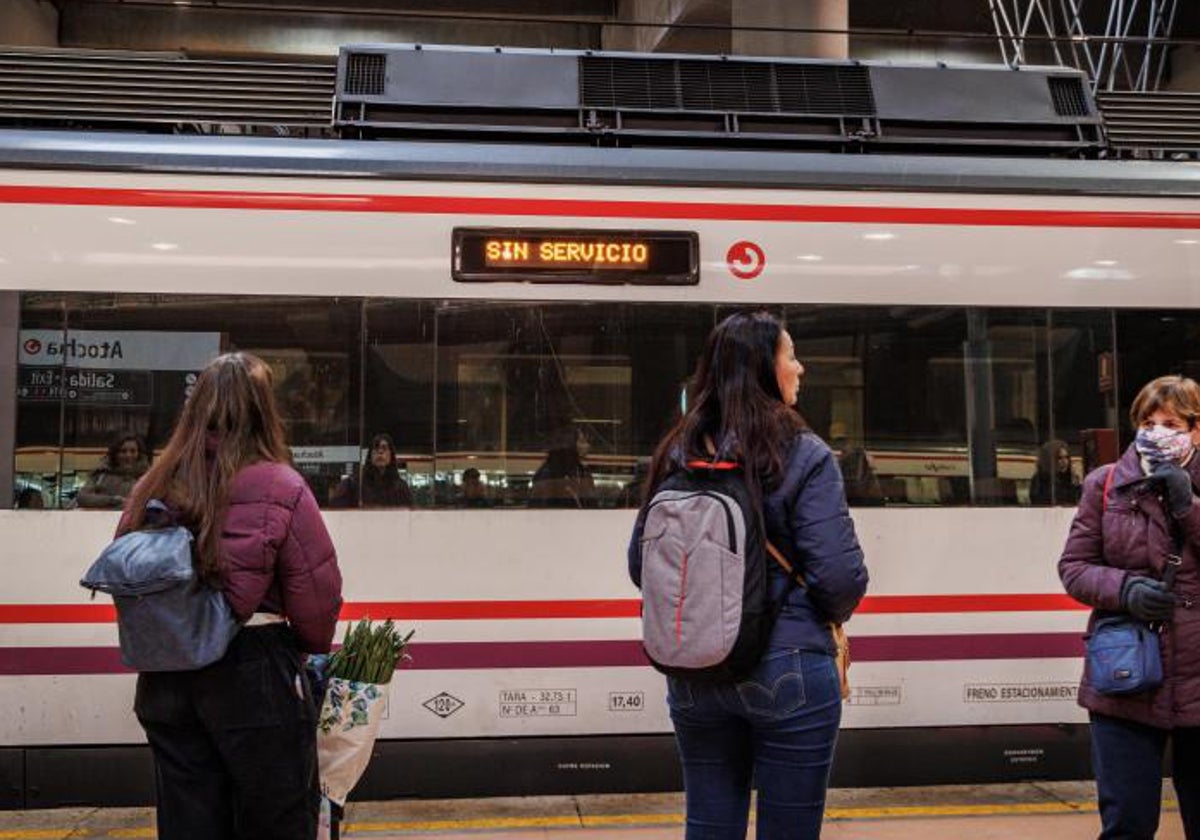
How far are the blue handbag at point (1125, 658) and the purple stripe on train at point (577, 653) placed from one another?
1.77 metres

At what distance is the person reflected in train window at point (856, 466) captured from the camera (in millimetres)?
5344

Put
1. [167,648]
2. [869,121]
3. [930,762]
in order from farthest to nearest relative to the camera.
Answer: [869,121]
[930,762]
[167,648]

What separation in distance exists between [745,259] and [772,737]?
301 centimetres

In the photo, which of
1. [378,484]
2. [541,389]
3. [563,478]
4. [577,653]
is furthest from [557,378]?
[577,653]

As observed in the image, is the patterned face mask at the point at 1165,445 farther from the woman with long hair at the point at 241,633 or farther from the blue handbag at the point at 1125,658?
the woman with long hair at the point at 241,633

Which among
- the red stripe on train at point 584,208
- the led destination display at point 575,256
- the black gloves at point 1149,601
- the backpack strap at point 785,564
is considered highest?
the red stripe on train at point 584,208

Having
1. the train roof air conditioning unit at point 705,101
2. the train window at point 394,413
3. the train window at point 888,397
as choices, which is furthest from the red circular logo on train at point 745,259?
the train window at point 394,413

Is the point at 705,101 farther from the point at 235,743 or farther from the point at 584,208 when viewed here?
the point at 235,743

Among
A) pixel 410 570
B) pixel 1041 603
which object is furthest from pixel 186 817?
pixel 1041 603

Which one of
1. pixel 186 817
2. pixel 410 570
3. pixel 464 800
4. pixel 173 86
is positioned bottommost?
pixel 464 800

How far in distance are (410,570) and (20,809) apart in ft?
5.97

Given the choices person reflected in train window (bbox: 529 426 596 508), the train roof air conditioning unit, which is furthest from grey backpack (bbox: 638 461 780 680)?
the train roof air conditioning unit

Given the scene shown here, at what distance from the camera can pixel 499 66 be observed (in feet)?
18.6

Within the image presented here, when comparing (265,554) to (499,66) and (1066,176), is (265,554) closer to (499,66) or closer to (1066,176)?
(499,66)
